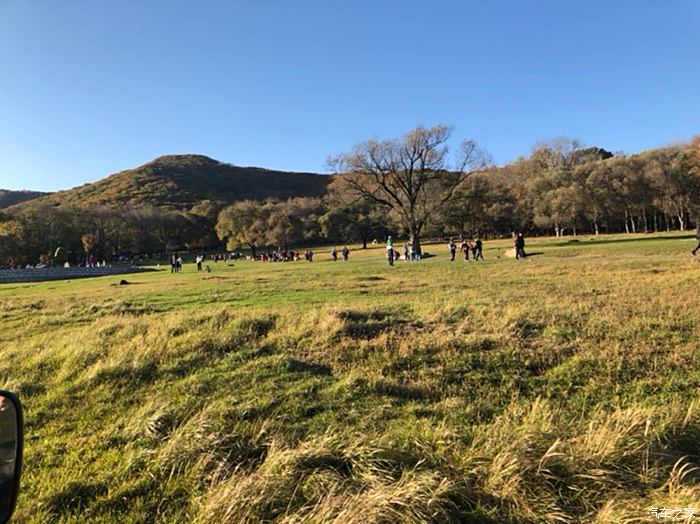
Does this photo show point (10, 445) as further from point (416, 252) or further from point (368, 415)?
point (416, 252)

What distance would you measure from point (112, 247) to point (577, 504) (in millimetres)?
108609

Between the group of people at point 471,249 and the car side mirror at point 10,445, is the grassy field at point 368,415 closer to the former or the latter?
the car side mirror at point 10,445

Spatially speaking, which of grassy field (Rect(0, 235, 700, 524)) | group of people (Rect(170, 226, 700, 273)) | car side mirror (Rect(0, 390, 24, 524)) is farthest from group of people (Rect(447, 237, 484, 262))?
car side mirror (Rect(0, 390, 24, 524))

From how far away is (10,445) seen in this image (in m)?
2.42

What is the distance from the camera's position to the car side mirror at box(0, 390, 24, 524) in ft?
7.48

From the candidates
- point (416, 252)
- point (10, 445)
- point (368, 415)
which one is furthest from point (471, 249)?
point (10, 445)

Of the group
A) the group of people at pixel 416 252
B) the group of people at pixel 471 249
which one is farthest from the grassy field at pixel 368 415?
the group of people at pixel 471 249

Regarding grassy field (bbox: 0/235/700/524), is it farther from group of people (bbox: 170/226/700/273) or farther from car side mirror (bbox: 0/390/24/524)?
group of people (bbox: 170/226/700/273)

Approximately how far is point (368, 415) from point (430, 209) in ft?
152

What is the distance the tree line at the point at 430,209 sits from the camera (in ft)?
167

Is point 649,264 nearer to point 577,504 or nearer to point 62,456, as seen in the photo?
point 577,504

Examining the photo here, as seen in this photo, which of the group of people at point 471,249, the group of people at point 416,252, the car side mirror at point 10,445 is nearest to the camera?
the car side mirror at point 10,445

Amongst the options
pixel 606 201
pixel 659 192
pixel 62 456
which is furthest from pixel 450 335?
pixel 659 192

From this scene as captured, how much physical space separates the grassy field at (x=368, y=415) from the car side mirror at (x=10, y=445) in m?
1.71
